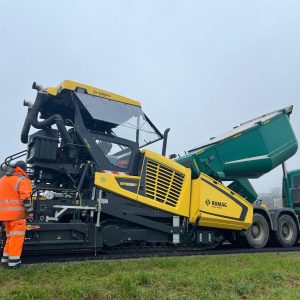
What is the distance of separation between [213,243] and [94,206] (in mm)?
3369

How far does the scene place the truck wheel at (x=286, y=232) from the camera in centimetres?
976

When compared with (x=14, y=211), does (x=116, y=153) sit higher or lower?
higher

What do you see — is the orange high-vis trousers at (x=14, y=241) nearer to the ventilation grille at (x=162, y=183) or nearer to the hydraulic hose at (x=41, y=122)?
the hydraulic hose at (x=41, y=122)

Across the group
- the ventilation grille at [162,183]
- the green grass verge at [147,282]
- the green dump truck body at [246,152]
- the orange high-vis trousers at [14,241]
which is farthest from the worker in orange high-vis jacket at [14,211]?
the green dump truck body at [246,152]

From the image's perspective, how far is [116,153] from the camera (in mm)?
7078

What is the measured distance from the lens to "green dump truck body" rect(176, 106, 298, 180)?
8742mm

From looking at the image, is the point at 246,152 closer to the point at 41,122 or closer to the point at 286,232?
the point at 286,232

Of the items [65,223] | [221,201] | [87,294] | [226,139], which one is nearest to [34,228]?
[65,223]

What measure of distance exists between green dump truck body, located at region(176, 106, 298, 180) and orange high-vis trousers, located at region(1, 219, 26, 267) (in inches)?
158

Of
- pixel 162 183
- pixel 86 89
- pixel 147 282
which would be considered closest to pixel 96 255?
pixel 162 183

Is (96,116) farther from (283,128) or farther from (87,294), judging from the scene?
(283,128)

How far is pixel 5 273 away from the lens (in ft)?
15.8

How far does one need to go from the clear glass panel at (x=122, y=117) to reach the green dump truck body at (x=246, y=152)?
5.23 feet

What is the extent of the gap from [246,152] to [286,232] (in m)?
2.64
